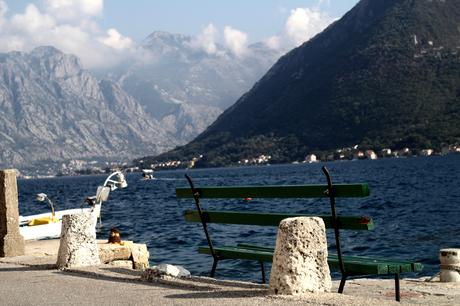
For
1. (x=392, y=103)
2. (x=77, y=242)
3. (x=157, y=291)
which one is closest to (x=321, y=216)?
(x=157, y=291)

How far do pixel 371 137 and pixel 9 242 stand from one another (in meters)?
160

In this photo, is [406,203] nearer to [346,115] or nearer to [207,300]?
[207,300]

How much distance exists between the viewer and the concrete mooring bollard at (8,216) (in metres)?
13.8

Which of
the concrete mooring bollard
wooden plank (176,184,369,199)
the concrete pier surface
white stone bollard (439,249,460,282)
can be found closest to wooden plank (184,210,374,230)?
wooden plank (176,184,369,199)

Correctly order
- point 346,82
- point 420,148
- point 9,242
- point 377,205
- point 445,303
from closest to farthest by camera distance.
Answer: point 445,303 < point 9,242 < point 377,205 < point 420,148 < point 346,82

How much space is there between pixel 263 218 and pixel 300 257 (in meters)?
1.56

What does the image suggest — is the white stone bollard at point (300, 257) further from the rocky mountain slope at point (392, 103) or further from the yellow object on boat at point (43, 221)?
the rocky mountain slope at point (392, 103)

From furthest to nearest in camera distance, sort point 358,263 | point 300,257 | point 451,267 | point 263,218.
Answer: point 451,267
point 263,218
point 358,263
point 300,257

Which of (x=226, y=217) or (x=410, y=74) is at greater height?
(x=410, y=74)

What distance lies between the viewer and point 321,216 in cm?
841

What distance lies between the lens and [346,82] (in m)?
194

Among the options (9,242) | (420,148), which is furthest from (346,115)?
(9,242)

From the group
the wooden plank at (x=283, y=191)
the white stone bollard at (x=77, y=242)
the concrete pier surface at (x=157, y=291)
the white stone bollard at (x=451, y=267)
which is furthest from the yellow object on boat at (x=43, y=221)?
the white stone bollard at (x=451, y=267)

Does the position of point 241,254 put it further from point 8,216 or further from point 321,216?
point 8,216
